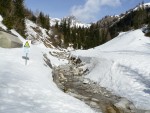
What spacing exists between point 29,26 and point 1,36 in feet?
229

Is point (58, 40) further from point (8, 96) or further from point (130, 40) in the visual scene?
point (8, 96)

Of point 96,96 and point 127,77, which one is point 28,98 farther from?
point 127,77

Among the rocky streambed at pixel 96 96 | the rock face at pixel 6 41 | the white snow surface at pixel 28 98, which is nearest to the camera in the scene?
the white snow surface at pixel 28 98

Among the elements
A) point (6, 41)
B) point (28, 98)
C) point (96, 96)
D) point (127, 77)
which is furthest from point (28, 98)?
point (6, 41)

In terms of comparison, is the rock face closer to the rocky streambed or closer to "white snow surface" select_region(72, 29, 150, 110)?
the rocky streambed

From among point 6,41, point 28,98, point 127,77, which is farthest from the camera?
point 6,41

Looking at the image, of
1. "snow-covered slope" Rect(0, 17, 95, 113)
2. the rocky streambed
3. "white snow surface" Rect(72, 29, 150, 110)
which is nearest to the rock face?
the rocky streambed

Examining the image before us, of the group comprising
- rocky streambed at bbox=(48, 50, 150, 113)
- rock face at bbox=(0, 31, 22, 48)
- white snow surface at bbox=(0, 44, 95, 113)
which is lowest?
rocky streambed at bbox=(48, 50, 150, 113)

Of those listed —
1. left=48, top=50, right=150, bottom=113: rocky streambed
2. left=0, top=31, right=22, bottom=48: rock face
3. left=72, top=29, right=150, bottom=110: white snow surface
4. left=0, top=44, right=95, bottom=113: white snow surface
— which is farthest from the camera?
left=0, top=31, right=22, bottom=48: rock face

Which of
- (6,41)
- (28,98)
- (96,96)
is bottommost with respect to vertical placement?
(96,96)

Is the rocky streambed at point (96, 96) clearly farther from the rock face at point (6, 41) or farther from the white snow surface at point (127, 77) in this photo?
the rock face at point (6, 41)

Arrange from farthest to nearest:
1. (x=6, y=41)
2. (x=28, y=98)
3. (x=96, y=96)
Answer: (x=6, y=41) < (x=96, y=96) < (x=28, y=98)

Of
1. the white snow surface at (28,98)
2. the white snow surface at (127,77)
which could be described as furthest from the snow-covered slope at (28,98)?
the white snow surface at (127,77)

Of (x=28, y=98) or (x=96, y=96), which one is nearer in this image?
(x=28, y=98)
